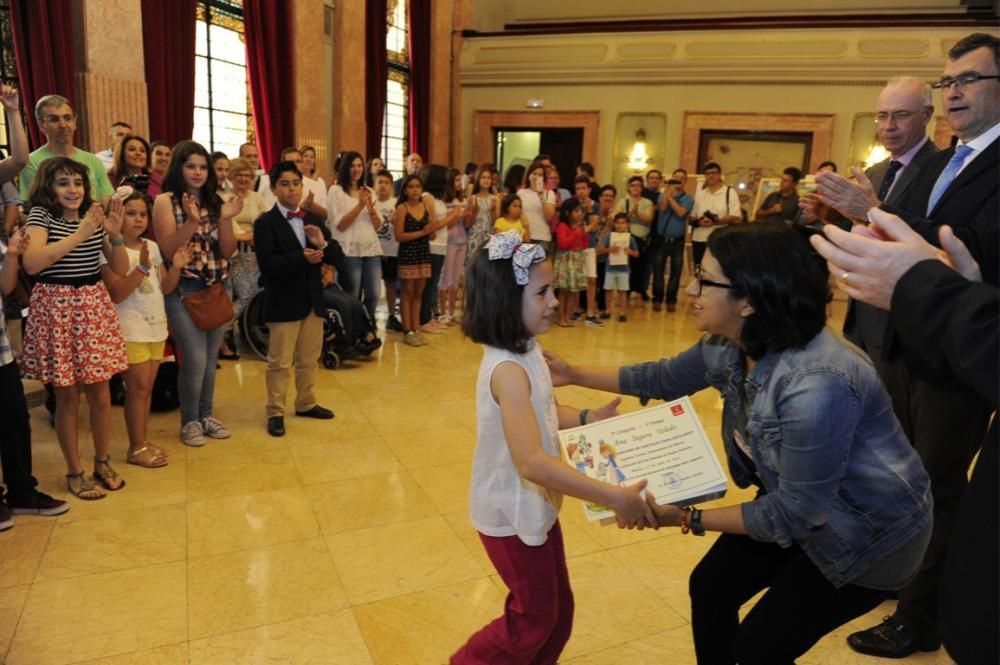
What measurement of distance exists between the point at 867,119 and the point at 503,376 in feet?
42.7

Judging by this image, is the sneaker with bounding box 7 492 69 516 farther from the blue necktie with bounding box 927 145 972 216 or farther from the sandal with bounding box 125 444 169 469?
the blue necktie with bounding box 927 145 972 216

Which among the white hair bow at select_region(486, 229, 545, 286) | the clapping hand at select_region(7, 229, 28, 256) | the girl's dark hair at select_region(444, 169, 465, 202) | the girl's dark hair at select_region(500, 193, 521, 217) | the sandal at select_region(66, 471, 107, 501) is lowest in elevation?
the sandal at select_region(66, 471, 107, 501)

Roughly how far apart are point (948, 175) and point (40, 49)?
7.09 metres

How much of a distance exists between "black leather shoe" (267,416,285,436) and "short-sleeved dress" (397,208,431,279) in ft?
8.40

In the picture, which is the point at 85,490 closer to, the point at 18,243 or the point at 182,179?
the point at 18,243

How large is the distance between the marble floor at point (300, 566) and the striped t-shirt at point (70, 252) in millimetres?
1091

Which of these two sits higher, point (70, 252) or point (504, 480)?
point (70, 252)

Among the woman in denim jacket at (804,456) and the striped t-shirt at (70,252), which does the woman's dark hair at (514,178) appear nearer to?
the striped t-shirt at (70,252)

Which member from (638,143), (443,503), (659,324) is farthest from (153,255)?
(638,143)

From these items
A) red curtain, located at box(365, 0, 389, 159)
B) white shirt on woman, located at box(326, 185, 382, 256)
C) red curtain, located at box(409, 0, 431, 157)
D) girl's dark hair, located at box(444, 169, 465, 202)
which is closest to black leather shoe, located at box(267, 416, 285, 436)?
white shirt on woman, located at box(326, 185, 382, 256)

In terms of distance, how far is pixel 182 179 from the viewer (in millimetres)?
3744

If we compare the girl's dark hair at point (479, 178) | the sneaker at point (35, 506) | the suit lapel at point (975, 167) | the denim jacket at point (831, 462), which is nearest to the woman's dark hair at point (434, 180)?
the girl's dark hair at point (479, 178)

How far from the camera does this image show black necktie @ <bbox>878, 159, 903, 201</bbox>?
2.85m

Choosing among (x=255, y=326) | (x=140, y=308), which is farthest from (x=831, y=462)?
(x=255, y=326)
